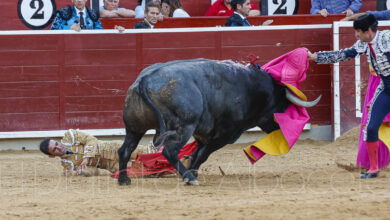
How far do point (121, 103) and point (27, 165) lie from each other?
1755mm

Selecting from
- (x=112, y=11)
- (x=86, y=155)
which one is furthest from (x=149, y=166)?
(x=112, y=11)

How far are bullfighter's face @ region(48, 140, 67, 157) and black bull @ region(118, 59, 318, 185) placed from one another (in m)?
0.81

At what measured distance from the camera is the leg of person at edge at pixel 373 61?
5.07 meters

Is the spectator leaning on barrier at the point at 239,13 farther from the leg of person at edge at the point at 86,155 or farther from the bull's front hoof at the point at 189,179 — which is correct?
the bull's front hoof at the point at 189,179

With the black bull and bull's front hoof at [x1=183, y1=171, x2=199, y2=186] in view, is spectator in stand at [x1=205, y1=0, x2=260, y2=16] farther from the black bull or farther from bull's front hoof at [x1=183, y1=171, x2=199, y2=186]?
bull's front hoof at [x1=183, y1=171, x2=199, y2=186]

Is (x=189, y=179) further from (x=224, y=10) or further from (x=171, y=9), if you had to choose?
(x=224, y=10)

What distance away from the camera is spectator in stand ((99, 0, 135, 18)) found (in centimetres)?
849

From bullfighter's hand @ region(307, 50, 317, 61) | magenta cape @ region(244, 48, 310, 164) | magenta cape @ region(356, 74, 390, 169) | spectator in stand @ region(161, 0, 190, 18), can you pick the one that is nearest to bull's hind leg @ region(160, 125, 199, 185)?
magenta cape @ region(244, 48, 310, 164)

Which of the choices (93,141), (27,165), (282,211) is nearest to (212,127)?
(93,141)

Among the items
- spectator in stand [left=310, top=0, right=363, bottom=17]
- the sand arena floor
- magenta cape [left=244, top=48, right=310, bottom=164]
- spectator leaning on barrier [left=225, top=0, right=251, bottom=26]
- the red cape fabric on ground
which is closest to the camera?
the sand arena floor

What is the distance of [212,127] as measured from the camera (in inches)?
210

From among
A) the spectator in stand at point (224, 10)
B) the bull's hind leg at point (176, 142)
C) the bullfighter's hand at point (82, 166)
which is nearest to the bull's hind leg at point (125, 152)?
the bull's hind leg at point (176, 142)

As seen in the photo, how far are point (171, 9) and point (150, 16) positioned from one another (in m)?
0.60

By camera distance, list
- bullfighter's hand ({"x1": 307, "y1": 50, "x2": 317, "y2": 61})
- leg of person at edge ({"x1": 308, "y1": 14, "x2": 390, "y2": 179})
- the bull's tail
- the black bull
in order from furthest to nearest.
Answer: bullfighter's hand ({"x1": 307, "y1": 50, "x2": 317, "y2": 61})
leg of person at edge ({"x1": 308, "y1": 14, "x2": 390, "y2": 179})
the black bull
the bull's tail
